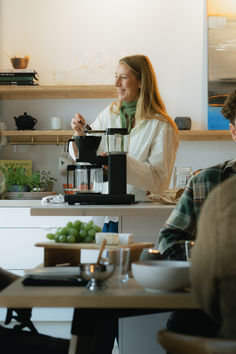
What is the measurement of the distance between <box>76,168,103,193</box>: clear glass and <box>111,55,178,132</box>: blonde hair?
0.46 meters

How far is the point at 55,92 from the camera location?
459 cm

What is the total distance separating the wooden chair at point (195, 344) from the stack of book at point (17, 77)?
3813 mm

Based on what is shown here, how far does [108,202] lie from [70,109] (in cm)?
Result: 237

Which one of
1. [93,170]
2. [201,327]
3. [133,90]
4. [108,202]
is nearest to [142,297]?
[201,327]

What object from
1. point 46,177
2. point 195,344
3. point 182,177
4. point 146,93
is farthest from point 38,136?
point 195,344

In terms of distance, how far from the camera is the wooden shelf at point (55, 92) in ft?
14.6

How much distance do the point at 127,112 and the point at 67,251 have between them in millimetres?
1485

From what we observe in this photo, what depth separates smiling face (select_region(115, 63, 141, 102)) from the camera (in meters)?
3.05

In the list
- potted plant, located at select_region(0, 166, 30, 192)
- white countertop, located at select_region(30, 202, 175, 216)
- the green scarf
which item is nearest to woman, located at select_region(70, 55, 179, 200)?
the green scarf

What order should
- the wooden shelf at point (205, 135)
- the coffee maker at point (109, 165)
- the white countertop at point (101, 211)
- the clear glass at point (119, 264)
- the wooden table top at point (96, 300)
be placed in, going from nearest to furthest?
1. the wooden table top at point (96, 300)
2. the clear glass at point (119, 264)
3. the white countertop at point (101, 211)
4. the coffee maker at point (109, 165)
5. the wooden shelf at point (205, 135)

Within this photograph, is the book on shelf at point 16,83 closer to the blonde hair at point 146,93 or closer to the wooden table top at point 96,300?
the blonde hair at point 146,93

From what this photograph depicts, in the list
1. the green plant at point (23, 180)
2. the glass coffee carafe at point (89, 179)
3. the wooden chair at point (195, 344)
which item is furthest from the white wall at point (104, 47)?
the wooden chair at point (195, 344)

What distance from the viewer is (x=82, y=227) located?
191cm

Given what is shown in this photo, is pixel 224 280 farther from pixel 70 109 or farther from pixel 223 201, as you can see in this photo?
pixel 70 109
